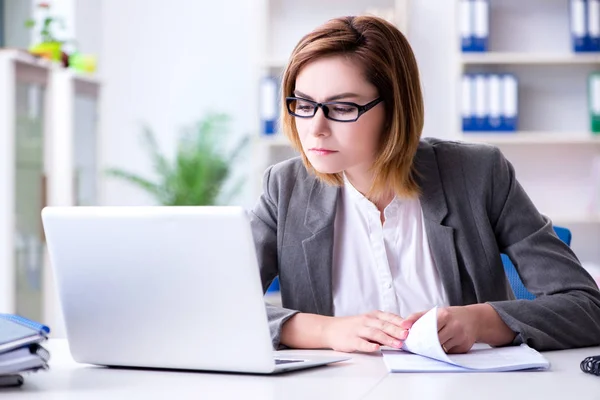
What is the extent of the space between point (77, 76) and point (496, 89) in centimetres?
221

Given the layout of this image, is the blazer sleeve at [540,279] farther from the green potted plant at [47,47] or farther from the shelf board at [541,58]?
the green potted plant at [47,47]

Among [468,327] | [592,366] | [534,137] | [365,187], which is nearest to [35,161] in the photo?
[534,137]

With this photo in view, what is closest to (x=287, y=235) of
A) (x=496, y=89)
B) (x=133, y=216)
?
(x=133, y=216)

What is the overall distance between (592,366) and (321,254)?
673 millimetres

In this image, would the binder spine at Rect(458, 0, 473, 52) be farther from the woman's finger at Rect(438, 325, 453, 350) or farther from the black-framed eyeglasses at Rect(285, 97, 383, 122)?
the woman's finger at Rect(438, 325, 453, 350)

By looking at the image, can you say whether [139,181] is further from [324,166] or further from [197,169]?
[324,166]

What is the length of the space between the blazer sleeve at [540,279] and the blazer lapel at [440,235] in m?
0.11

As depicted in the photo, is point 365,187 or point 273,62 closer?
point 365,187

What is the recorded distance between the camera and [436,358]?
133 cm

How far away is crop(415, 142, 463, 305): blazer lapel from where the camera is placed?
1736mm

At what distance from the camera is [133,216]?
46.8 inches

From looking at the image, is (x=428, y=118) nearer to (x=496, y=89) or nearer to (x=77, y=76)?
(x=496, y=89)

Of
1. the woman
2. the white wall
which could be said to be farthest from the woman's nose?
the white wall

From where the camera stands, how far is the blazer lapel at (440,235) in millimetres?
1736
